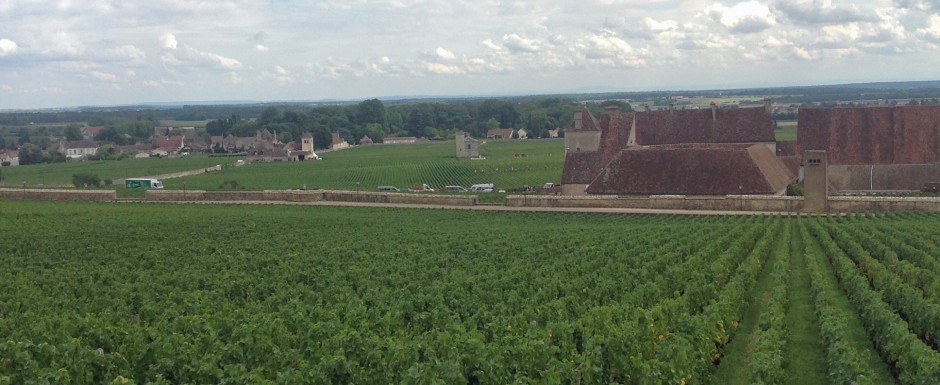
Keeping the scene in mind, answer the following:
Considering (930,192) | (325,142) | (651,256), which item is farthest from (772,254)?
(325,142)

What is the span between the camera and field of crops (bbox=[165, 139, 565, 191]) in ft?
268

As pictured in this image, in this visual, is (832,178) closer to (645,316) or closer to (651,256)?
(651,256)

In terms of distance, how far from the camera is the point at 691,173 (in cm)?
4841

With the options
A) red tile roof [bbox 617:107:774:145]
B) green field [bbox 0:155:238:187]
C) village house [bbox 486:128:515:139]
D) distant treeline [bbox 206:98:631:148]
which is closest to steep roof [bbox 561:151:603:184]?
red tile roof [bbox 617:107:774:145]

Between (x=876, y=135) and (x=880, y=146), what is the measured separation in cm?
82

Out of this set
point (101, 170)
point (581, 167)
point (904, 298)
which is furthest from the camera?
point (101, 170)

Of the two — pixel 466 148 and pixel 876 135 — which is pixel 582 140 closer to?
pixel 876 135

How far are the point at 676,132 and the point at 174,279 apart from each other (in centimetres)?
4336

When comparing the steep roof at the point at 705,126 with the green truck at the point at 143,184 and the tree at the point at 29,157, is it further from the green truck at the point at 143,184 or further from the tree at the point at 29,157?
the tree at the point at 29,157

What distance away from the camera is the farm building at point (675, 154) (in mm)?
47719

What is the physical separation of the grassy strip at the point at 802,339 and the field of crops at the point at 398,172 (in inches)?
2022

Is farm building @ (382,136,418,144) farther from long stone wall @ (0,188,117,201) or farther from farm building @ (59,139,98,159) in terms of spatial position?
long stone wall @ (0,188,117,201)

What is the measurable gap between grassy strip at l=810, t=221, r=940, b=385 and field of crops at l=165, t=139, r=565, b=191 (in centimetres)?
5297

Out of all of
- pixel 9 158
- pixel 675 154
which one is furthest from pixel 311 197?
pixel 9 158
